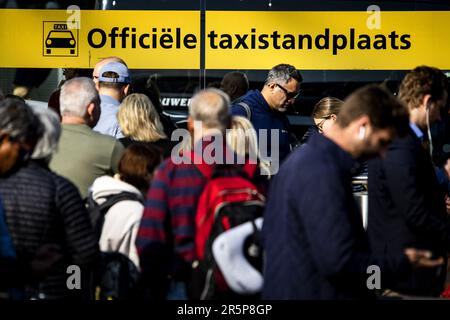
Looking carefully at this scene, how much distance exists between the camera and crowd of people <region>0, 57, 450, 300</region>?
13.2 feet

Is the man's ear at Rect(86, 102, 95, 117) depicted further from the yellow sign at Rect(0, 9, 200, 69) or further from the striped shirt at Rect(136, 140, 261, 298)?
the yellow sign at Rect(0, 9, 200, 69)

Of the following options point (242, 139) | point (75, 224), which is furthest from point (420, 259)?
point (75, 224)

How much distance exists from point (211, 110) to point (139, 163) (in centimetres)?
87

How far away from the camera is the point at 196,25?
8.54 m

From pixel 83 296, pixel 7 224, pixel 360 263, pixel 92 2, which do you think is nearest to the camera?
pixel 360 263

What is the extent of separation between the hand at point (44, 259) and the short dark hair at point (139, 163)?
1182 millimetres

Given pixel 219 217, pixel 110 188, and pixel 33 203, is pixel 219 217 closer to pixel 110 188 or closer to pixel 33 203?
pixel 33 203

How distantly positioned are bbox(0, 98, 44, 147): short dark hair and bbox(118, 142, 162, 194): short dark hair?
117cm

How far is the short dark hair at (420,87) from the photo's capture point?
5312mm

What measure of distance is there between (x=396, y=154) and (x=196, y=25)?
3.91 metres

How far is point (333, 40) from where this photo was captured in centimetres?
862

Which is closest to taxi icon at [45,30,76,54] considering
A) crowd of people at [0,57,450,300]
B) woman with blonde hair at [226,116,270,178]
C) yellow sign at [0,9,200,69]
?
yellow sign at [0,9,200,69]

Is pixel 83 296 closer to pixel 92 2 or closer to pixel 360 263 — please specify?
pixel 360 263

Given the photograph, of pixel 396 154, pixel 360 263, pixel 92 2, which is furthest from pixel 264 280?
pixel 92 2
